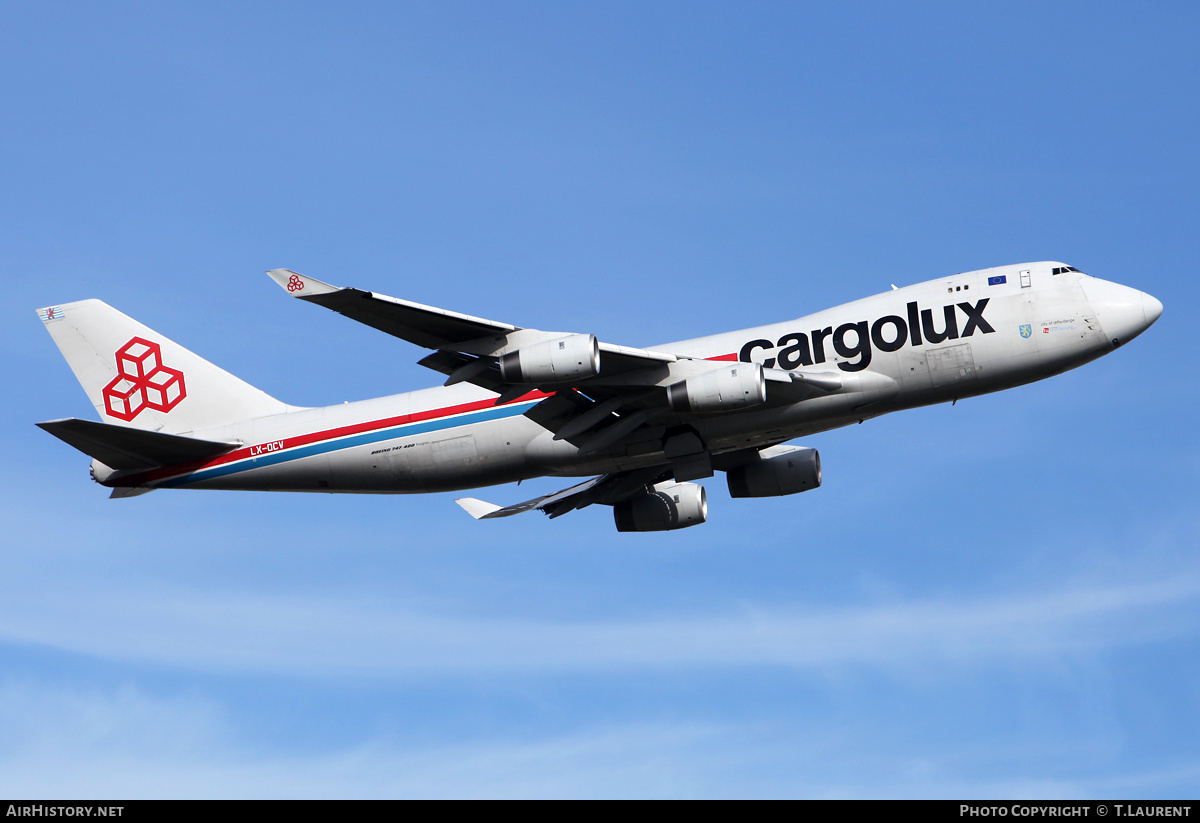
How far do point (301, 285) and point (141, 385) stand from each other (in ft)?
49.0

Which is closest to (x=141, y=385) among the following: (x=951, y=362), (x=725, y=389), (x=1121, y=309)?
(x=725, y=389)

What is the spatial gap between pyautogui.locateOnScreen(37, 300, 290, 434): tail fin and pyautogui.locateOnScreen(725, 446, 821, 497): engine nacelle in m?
15.5

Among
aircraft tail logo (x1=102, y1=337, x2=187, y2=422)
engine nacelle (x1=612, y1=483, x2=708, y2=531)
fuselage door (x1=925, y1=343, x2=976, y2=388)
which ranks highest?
aircraft tail logo (x1=102, y1=337, x2=187, y2=422)

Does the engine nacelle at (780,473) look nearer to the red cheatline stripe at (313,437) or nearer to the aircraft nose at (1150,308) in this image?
the red cheatline stripe at (313,437)

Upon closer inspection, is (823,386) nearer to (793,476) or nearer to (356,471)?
(793,476)

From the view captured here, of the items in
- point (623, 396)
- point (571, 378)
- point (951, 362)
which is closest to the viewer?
point (571, 378)

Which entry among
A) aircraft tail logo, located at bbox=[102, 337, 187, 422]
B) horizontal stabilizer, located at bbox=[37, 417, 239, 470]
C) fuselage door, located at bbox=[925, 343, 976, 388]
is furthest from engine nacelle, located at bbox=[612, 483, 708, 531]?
aircraft tail logo, located at bbox=[102, 337, 187, 422]

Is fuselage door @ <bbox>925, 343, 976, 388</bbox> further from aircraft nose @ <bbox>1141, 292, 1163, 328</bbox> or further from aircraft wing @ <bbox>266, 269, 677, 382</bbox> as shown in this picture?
aircraft wing @ <bbox>266, 269, 677, 382</bbox>

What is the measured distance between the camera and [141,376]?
3988cm

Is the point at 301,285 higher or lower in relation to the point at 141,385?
lower

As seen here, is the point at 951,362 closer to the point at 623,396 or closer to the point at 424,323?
the point at 623,396

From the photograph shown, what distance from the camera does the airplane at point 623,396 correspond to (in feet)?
99.9

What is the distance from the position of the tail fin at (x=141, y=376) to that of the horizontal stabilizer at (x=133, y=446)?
6.86ft

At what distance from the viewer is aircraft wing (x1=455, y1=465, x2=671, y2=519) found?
39688 mm
